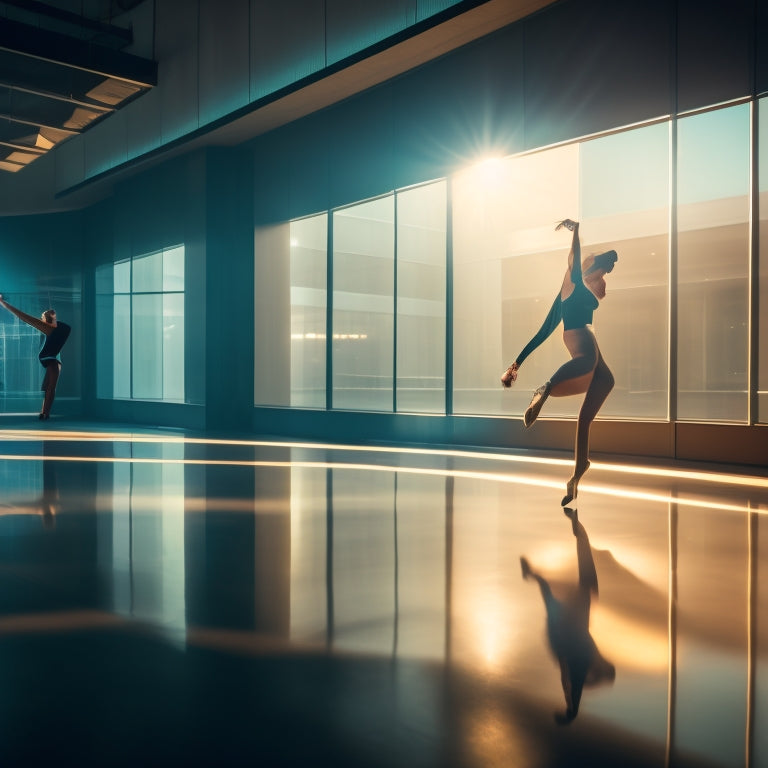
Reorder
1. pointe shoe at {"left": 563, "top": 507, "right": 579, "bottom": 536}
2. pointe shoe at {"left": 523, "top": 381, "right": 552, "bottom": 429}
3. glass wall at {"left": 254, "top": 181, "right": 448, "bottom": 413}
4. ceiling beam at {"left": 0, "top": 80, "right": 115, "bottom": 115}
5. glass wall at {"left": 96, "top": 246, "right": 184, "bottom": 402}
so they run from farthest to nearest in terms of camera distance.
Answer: glass wall at {"left": 96, "top": 246, "right": 184, "bottom": 402}
ceiling beam at {"left": 0, "top": 80, "right": 115, "bottom": 115}
glass wall at {"left": 254, "top": 181, "right": 448, "bottom": 413}
pointe shoe at {"left": 523, "top": 381, "right": 552, "bottom": 429}
pointe shoe at {"left": 563, "top": 507, "right": 579, "bottom": 536}

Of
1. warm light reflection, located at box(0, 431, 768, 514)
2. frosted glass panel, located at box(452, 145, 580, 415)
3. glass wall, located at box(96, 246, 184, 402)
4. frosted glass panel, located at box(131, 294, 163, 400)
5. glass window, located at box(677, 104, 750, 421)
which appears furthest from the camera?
frosted glass panel, located at box(131, 294, 163, 400)

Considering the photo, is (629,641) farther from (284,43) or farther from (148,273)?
(148,273)

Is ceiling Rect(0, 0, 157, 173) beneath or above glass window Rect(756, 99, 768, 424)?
above

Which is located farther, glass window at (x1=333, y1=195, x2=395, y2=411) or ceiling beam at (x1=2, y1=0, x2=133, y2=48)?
glass window at (x1=333, y1=195, x2=395, y2=411)

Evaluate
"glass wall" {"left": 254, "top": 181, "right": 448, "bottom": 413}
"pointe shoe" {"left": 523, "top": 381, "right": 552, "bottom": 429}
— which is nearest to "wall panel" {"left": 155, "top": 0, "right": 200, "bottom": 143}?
"glass wall" {"left": 254, "top": 181, "right": 448, "bottom": 413}

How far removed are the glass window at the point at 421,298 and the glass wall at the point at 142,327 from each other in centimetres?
661

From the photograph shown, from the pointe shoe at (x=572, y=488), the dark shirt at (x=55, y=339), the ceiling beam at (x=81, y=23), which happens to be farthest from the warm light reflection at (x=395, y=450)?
the ceiling beam at (x=81, y=23)

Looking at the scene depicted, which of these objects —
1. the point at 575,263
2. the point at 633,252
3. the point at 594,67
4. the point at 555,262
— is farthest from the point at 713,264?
the point at 575,263

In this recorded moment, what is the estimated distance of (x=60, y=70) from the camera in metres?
14.2

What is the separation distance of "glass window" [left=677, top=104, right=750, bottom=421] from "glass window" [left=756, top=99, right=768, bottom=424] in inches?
6.9

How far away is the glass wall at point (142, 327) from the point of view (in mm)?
18391

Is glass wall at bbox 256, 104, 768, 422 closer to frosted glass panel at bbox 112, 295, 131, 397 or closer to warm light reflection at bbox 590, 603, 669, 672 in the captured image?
frosted glass panel at bbox 112, 295, 131, 397

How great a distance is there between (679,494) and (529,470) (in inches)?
89.1

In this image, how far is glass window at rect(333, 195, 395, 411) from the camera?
1391 cm
